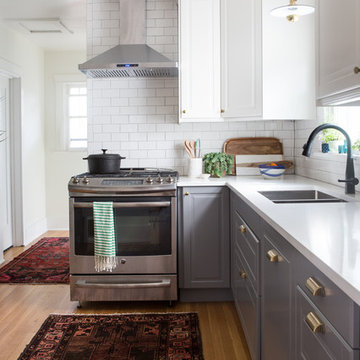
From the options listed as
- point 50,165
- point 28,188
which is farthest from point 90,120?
point 50,165

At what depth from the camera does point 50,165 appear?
641cm

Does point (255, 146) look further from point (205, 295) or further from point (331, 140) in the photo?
point (205, 295)

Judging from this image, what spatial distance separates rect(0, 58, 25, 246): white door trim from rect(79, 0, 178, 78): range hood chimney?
1.87 meters

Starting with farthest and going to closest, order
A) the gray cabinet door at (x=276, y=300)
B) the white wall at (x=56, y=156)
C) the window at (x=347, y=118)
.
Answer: the white wall at (x=56, y=156) → the window at (x=347, y=118) → the gray cabinet door at (x=276, y=300)

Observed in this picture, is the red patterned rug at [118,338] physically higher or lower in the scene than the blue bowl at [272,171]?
lower

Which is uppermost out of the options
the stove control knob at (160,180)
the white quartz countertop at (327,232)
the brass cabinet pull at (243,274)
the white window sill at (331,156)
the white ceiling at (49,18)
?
the white ceiling at (49,18)

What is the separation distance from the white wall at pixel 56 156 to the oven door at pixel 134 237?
10.4 feet

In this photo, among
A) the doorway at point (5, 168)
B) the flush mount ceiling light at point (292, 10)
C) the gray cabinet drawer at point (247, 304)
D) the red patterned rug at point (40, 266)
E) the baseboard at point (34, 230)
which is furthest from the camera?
the baseboard at point (34, 230)

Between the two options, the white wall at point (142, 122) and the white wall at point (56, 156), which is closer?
the white wall at point (142, 122)

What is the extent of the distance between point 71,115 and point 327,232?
5.46 meters

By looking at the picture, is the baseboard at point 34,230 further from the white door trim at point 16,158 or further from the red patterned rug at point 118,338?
the red patterned rug at point 118,338

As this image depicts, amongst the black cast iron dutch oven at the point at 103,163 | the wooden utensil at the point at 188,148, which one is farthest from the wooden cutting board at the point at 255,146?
the black cast iron dutch oven at the point at 103,163

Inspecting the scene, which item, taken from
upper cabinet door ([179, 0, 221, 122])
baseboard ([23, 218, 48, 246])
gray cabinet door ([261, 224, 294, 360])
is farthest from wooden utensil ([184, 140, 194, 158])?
baseboard ([23, 218, 48, 246])

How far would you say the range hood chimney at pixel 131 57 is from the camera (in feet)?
11.5
